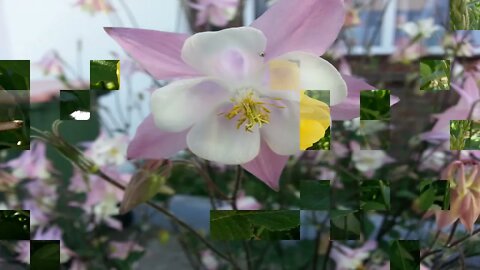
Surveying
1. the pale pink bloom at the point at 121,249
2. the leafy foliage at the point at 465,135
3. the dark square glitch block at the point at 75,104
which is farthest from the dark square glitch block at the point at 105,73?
the pale pink bloom at the point at 121,249

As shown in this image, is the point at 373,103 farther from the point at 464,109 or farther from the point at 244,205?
the point at 244,205

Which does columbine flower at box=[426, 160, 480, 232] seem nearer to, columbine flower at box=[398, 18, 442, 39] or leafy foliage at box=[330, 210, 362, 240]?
leafy foliage at box=[330, 210, 362, 240]

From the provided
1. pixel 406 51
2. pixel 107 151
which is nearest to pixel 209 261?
pixel 107 151

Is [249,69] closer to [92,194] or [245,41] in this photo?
[245,41]

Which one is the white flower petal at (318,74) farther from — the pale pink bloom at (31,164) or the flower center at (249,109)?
the pale pink bloom at (31,164)

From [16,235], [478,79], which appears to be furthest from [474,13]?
[16,235]

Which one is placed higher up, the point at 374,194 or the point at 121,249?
the point at 374,194

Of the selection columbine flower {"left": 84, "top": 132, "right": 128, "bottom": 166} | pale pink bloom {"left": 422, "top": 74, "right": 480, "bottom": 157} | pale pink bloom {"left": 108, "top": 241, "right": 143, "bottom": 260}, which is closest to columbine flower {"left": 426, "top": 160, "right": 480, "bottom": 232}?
pale pink bloom {"left": 422, "top": 74, "right": 480, "bottom": 157}
